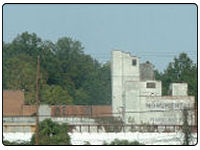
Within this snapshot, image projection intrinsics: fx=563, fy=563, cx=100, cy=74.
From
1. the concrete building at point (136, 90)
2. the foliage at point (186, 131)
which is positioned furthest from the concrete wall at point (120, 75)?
the foliage at point (186, 131)

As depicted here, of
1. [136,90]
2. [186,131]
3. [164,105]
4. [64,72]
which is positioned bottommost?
[186,131]

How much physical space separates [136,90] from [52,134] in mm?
1122

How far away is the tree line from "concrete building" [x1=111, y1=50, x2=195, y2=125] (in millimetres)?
52

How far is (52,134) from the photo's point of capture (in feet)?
9.30

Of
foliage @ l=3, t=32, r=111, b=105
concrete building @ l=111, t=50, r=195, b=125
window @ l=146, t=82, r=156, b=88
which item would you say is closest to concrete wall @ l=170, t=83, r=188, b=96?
concrete building @ l=111, t=50, r=195, b=125

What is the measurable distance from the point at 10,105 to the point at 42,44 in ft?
1.33

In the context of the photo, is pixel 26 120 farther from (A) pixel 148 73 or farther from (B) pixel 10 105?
(A) pixel 148 73

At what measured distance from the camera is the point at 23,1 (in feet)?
8.00

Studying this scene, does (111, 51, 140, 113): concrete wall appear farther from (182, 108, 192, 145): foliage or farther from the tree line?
(182, 108, 192, 145): foliage

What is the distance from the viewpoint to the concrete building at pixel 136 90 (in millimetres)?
3340

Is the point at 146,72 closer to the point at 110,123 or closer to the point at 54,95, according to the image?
the point at 110,123

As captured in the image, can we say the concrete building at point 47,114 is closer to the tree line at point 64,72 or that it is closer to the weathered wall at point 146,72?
the tree line at point 64,72

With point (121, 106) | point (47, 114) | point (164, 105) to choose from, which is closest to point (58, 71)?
point (47, 114)

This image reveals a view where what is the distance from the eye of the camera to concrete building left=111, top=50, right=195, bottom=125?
3340 mm
